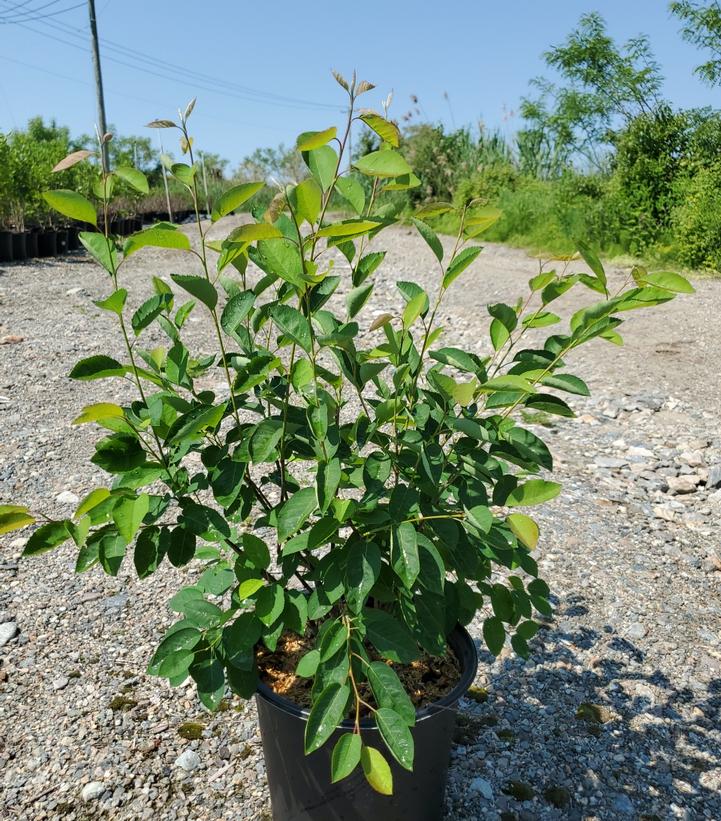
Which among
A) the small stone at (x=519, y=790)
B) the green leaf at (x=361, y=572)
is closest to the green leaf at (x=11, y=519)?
the green leaf at (x=361, y=572)

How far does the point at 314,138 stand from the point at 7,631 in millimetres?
1894

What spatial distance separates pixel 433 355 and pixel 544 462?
0.24 m

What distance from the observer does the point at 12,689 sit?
1887 millimetres

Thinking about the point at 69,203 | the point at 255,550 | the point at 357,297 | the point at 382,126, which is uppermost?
the point at 382,126

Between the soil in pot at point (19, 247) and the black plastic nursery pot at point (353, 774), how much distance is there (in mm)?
9215

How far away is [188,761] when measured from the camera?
1.67 meters

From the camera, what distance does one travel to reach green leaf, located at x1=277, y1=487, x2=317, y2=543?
1.02 m

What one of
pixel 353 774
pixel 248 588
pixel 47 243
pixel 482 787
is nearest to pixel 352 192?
pixel 248 588

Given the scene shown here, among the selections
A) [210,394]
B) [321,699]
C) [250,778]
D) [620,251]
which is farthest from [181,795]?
[620,251]

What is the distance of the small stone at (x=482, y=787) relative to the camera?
5.27ft

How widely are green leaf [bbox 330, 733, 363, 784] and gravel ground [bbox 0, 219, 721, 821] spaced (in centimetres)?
78

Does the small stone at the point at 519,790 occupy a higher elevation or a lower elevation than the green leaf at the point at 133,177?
lower

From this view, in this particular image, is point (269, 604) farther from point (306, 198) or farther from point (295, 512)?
point (306, 198)

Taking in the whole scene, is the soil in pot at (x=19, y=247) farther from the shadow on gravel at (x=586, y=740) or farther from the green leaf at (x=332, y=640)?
the green leaf at (x=332, y=640)
